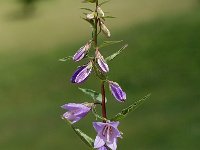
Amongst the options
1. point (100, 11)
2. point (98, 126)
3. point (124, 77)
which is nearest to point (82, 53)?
point (100, 11)

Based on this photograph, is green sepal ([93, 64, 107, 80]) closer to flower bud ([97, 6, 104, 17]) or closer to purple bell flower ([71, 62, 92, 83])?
purple bell flower ([71, 62, 92, 83])

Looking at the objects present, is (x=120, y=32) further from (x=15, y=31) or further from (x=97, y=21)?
(x=97, y=21)

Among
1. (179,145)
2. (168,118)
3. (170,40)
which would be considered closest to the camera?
(179,145)

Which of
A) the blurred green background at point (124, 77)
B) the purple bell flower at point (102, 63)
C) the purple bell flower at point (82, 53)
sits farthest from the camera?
the blurred green background at point (124, 77)

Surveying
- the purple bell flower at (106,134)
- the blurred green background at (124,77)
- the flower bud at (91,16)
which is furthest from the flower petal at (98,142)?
the blurred green background at (124,77)

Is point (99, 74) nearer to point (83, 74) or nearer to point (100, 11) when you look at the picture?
point (83, 74)

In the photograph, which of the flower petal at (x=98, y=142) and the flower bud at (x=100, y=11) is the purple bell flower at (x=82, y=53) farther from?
the flower petal at (x=98, y=142)

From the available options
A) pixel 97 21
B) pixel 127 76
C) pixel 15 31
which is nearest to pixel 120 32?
pixel 127 76
